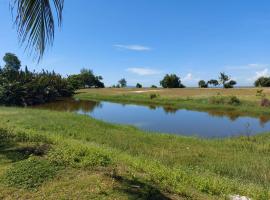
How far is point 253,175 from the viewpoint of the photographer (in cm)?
852

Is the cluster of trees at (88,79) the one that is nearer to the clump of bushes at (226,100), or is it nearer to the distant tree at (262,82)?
the distant tree at (262,82)

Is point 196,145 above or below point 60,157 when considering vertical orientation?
below

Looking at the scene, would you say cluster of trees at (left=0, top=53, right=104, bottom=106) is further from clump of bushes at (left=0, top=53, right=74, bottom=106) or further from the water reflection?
the water reflection

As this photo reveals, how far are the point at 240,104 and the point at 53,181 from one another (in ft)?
118

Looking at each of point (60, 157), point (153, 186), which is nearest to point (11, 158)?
point (60, 157)

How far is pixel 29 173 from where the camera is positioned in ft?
17.4

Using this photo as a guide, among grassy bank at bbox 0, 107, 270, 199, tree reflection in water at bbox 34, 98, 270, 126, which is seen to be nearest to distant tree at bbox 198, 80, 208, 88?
tree reflection in water at bbox 34, 98, 270, 126

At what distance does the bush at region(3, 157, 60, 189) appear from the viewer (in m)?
5.00

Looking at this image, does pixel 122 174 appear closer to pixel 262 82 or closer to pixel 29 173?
pixel 29 173

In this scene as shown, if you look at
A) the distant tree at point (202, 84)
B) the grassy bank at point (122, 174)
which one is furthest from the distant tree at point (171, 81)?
the grassy bank at point (122, 174)

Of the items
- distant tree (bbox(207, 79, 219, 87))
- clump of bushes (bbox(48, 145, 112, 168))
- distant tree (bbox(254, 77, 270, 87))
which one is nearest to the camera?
clump of bushes (bbox(48, 145, 112, 168))

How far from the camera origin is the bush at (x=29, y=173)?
197 inches

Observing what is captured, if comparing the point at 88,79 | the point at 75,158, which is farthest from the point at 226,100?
the point at 88,79

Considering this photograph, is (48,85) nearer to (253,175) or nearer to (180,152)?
(180,152)
